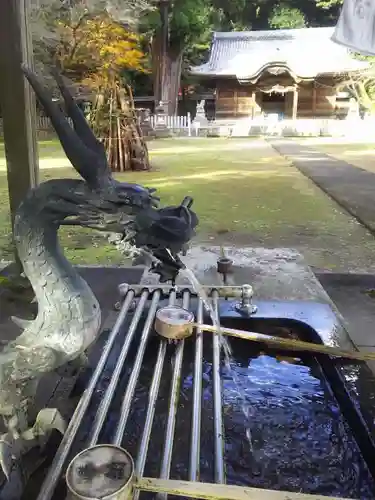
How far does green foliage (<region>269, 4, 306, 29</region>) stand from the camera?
1069 inches

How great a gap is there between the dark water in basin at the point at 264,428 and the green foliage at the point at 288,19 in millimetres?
28145

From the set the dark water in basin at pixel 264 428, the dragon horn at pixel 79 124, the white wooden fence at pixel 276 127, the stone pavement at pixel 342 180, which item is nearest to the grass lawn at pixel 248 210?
the stone pavement at pixel 342 180

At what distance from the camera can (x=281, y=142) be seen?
58.3 ft

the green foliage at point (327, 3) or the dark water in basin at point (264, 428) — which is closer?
the dark water in basin at point (264, 428)

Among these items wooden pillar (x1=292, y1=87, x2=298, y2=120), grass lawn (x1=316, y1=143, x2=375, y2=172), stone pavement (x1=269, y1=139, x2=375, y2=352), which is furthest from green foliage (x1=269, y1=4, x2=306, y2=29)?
grass lawn (x1=316, y1=143, x2=375, y2=172)

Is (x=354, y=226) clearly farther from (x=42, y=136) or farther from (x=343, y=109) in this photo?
(x=343, y=109)

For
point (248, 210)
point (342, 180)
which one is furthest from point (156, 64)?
point (248, 210)

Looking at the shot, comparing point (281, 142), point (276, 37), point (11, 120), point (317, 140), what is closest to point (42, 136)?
point (281, 142)

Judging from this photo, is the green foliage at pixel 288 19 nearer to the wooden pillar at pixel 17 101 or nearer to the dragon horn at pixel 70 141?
the wooden pillar at pixel 17 101

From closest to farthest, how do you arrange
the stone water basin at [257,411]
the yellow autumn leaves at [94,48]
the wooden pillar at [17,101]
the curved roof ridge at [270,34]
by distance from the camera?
the stone water basin at [257,411]
the wooden pillar at [17,101]
the yellow autumn leaves at [94,48]
the curved roof ridge at [270,34]

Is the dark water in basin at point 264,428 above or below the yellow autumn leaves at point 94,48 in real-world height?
below

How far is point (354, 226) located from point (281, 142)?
12188mm

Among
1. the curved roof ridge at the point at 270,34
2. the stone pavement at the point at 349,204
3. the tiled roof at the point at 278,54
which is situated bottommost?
the stone pavement at the point at 349,204

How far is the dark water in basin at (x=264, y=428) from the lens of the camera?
1844mm
